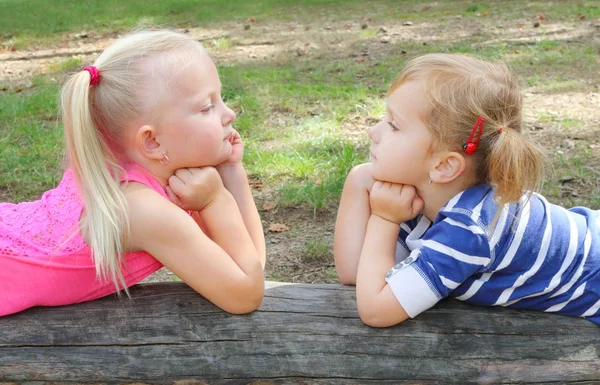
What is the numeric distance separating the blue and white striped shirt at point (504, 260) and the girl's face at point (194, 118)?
2.38 ft

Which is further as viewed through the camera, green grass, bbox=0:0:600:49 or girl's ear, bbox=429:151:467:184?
green grass, bbox=0:0:600:49

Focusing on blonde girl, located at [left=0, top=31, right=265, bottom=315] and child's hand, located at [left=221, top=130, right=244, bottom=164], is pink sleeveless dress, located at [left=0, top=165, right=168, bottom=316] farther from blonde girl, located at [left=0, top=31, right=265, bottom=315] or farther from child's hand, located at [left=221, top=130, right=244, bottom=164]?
child's hand, located at [left=221, top=130, right=244, bottom=164]

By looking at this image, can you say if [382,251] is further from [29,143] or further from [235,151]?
[29,143]

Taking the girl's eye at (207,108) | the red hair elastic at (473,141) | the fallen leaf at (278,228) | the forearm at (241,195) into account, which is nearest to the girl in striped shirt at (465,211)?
the red hair elastic at (473,141)

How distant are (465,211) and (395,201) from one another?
0.25m

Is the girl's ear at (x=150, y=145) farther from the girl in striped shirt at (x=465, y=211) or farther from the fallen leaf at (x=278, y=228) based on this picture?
the fallen leaf at (x=278, y=228)

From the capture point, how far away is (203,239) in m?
2.22

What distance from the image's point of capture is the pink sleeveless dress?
2320mm

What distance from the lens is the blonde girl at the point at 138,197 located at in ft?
7.25

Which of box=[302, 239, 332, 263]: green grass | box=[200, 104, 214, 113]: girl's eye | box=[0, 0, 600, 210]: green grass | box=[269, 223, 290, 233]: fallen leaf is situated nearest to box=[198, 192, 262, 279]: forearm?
box=[200, 104, 214, 113]: girl's eye

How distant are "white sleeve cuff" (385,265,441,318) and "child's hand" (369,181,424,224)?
212mm

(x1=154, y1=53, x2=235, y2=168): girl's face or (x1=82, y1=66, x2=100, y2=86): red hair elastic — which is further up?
(x1=82, y1=66, x2=100, y2=86): red hair elastic

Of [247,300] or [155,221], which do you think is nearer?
[155,221]

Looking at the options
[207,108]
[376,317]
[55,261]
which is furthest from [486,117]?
[55,261]
